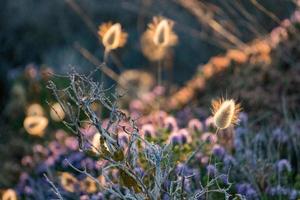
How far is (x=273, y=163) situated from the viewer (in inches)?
158

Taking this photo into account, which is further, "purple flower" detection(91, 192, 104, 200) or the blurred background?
the blurred background

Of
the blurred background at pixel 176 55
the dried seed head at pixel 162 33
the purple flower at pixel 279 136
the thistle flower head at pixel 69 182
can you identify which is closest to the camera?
the dried seed head at pixel 162 33

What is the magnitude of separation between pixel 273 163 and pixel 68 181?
105 cm

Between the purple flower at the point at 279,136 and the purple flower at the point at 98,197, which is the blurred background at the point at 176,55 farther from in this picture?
the purple flower at the point at 98,197

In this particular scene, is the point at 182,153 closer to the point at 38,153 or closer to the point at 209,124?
the point at 209,124

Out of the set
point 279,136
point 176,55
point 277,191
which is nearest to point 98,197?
point 277,191

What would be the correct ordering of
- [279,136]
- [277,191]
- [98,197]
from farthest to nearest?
1. [279,136]
2. [98,197]
3. [277,191]

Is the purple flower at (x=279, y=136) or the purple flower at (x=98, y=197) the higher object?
the purple flower at (x=279, y=136)

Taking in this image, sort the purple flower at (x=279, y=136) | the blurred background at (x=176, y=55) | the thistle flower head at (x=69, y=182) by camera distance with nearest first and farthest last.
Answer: the thistle flower head at (x=69, y=182) < the purple flower at (x=279, y=136) < the blurred background at (x=176, y=55)

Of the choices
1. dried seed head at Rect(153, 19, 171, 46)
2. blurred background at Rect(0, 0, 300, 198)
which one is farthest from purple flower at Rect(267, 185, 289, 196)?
dried seed head at Rect(153, 19, 171, 46)

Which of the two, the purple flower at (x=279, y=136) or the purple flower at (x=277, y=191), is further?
the purple flower at (x=279, y=136)

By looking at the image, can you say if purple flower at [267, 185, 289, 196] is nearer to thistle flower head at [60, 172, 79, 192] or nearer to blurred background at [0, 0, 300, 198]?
blurred background at [0, 0, 300, 198]

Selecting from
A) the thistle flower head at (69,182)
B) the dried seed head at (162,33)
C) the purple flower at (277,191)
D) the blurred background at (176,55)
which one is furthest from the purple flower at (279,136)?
the thistle flower head at (69,182)

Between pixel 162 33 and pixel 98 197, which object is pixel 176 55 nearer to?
pixel 162 33
